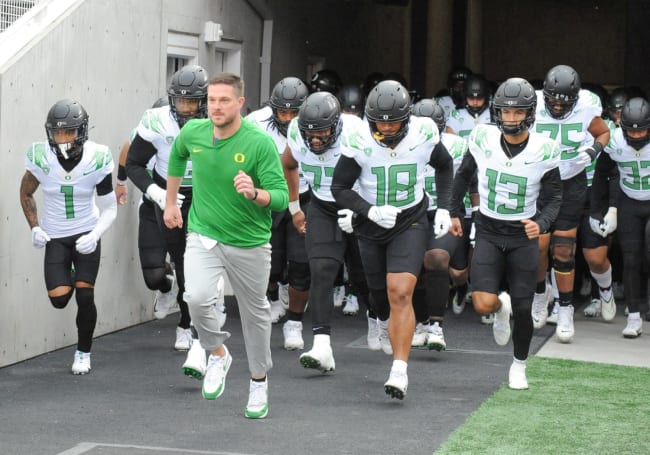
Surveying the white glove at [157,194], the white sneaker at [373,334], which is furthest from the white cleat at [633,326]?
the white glove at [157,194]

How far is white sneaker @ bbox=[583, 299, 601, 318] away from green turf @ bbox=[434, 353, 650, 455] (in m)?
2.69

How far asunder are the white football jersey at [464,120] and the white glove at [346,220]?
469cm

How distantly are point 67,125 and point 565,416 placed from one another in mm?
3644

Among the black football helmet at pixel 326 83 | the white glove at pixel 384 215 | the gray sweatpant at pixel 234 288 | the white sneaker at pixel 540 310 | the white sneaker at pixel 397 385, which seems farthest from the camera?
the black football helmet at pixel 326 83

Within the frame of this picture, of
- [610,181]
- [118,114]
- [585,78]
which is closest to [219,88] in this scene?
[118,114]

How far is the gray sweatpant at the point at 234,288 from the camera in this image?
7.25 m

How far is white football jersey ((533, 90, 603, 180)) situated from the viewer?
10609 mm

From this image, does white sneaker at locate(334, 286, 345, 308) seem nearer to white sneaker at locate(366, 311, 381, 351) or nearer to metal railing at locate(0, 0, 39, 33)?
white sneaker at locate(366, 311, 381, 351)

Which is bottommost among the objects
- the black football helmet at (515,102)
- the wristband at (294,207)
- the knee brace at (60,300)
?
the knee brace at (60,300)

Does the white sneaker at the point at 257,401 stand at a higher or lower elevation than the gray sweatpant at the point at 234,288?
lower

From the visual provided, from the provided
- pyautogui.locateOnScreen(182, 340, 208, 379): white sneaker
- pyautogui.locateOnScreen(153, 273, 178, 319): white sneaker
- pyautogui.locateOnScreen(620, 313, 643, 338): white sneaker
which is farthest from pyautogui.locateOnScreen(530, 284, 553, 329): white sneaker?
pyautogui.locateOnScreen(182, 340, 208, 379): white sneaker

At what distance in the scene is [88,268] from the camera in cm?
895

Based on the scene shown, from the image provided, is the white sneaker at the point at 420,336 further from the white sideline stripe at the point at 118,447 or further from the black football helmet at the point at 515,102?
the white sideline stripe at the point at 118,447

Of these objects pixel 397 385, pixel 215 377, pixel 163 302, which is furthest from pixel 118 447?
pixel 163 302
